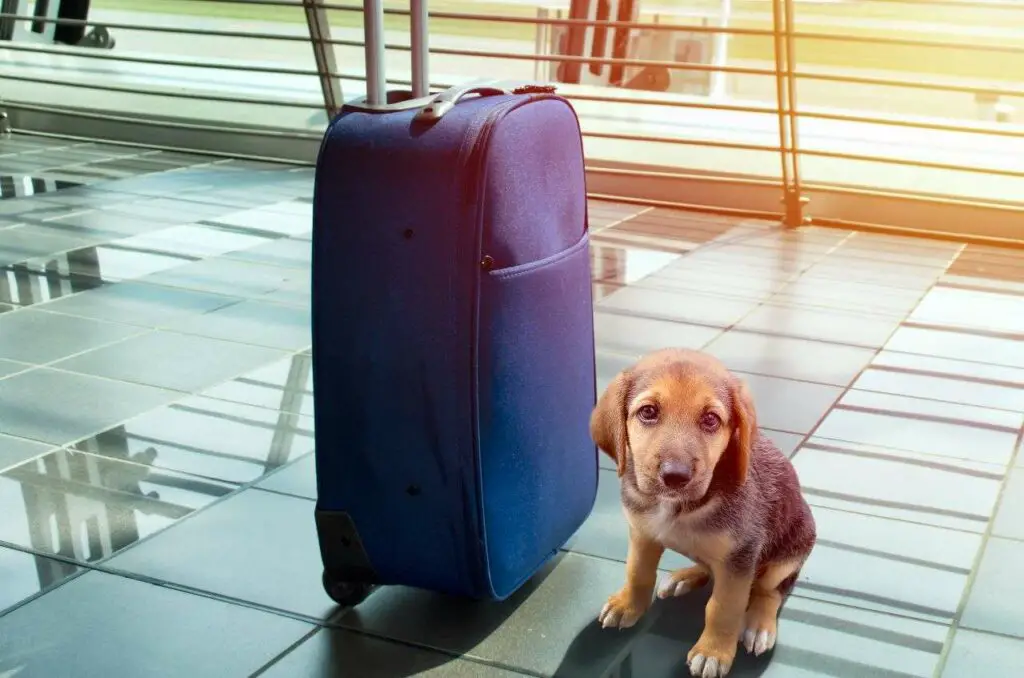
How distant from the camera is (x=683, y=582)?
2258 millimetres

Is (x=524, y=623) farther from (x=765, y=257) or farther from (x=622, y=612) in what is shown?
(x=765, y=257)

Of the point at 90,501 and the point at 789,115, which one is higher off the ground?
the point at 789,115

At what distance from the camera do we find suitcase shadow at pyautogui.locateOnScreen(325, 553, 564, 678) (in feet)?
6.60

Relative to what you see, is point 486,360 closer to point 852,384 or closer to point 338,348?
point 338,348

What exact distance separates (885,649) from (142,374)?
229 cm

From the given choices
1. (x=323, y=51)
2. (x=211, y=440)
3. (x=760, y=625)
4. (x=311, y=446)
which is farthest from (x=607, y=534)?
(x=323, y=51)

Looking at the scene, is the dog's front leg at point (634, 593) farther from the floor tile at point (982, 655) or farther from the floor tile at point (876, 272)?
the floor tile at point (876, 272)

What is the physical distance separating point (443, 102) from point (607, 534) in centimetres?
105

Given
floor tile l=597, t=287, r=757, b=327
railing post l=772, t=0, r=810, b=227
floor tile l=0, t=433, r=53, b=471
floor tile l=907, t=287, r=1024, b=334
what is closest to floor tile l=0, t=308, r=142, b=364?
floor tile l=0, t=433, r=53, b=471

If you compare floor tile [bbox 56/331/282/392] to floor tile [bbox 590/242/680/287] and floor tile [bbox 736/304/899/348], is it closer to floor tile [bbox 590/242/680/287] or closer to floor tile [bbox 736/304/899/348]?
floor tile [bbox 590/242/680/287]

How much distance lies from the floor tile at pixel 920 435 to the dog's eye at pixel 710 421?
4.30 ft

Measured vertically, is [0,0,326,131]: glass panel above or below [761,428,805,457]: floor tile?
above

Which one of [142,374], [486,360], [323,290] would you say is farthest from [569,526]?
[142,374]

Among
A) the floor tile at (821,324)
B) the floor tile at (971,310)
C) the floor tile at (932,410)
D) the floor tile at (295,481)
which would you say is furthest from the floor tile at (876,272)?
the floor tile at (295,481)
